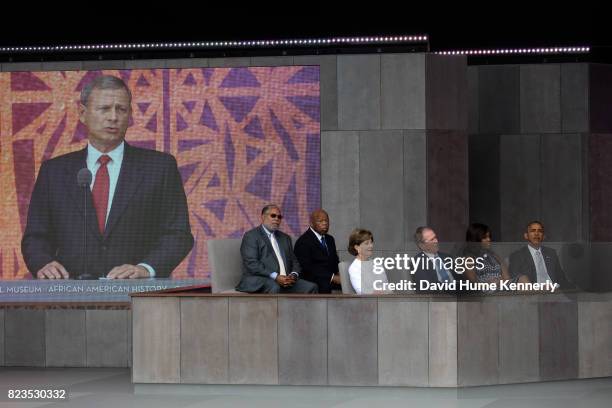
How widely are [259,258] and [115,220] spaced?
2477 millimetres

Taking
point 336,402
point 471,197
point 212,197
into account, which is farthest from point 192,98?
point 336,402

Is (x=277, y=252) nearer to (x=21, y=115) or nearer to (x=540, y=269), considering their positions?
(x=540, y=269)

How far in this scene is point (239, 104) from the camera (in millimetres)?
11992

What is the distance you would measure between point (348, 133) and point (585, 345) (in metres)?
3.42

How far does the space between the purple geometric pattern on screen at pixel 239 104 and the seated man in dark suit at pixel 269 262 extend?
2086 millimetres

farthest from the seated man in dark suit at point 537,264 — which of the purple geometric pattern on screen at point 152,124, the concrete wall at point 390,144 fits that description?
the purple geometric pattern on screen at point 152,124

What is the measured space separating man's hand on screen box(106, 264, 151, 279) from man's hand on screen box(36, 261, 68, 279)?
1.55 ft

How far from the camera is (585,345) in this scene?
987 centimetres

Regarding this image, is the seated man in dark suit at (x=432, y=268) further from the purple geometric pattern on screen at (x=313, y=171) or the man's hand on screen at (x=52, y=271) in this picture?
the man's hand on screen at (x=52, y=271)

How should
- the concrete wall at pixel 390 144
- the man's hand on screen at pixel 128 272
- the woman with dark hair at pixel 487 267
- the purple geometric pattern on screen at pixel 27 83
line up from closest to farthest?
the woman with dark hair at pixel 487 267 → the concrete wall at pixel 390 144 → the man's hand on screen at pixel 128 272 → the purple geometric pattern on screen at pixel 27 83

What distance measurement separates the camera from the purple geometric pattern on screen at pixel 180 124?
39.3 ft

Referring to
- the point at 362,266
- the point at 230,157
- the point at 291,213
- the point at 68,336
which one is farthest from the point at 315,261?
the point at 68,336

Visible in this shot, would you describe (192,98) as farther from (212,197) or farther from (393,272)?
(393,272)

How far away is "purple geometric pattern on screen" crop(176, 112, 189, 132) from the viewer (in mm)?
11992
